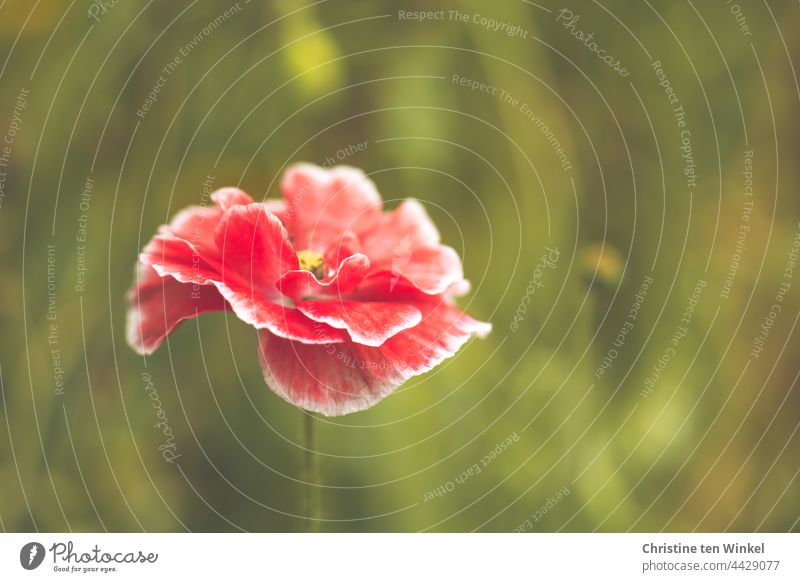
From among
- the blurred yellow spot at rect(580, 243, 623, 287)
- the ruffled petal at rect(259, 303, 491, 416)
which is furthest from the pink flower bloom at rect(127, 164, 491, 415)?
the blurred yellow spot at rect(580, 243, 623, 287)

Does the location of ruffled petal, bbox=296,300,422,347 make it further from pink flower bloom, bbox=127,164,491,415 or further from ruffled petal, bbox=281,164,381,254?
ruffled petal, bbox=281,164,381,254

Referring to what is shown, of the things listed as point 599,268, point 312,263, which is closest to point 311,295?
point 312,263

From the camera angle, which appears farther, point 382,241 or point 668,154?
point 668,154

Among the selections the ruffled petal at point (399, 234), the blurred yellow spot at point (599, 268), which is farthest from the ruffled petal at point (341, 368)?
the blurred yellow spot at point (599, 268)

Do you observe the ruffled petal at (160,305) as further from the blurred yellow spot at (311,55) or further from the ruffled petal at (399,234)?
the blurred yellow spot at (311,55)

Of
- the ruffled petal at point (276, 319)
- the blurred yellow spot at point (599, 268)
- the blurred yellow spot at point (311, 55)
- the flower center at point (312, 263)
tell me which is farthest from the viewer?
the blurred yellow spot at point (311, 55)

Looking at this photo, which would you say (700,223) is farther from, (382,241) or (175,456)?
(175,456)

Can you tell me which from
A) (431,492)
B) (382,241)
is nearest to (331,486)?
(431,492)
